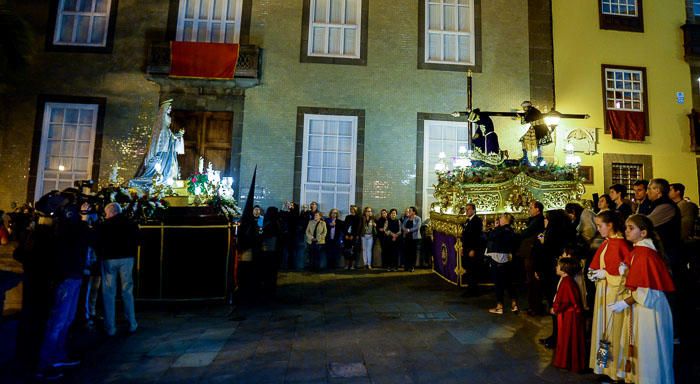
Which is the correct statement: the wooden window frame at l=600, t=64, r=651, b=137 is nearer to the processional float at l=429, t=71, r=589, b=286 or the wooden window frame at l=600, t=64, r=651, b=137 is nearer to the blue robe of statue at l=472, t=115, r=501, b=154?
the processional float at l=429, t=71, r=589, b=286

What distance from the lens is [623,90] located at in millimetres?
13148

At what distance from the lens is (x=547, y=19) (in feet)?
43.8

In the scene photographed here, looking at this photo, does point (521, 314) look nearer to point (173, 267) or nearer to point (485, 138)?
point (485, 138)

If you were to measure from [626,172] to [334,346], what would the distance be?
12677mm

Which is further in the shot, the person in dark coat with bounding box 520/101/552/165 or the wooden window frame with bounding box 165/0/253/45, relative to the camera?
the wooden window frame with bounding box 165/0/253/45

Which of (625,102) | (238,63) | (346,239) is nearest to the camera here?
(346,239)

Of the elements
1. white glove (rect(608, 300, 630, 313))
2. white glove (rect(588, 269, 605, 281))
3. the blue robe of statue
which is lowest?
white glove (rect(608, 300, 630, 313))

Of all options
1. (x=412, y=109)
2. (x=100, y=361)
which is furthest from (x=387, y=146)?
(x=100, y=361)

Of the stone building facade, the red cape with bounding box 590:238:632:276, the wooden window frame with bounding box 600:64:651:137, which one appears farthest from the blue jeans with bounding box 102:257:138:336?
the wooden window frame with bounding box 600:64:651:137

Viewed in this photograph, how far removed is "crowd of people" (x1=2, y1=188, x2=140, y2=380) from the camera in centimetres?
412

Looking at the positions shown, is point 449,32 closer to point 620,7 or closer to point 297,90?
point 297,90

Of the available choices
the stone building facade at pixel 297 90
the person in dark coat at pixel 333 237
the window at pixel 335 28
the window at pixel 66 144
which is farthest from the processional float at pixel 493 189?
the window at pixel 66 144

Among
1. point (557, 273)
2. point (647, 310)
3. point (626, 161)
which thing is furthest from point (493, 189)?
point (626, 161)

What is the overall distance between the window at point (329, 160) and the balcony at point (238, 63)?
7.09ft
